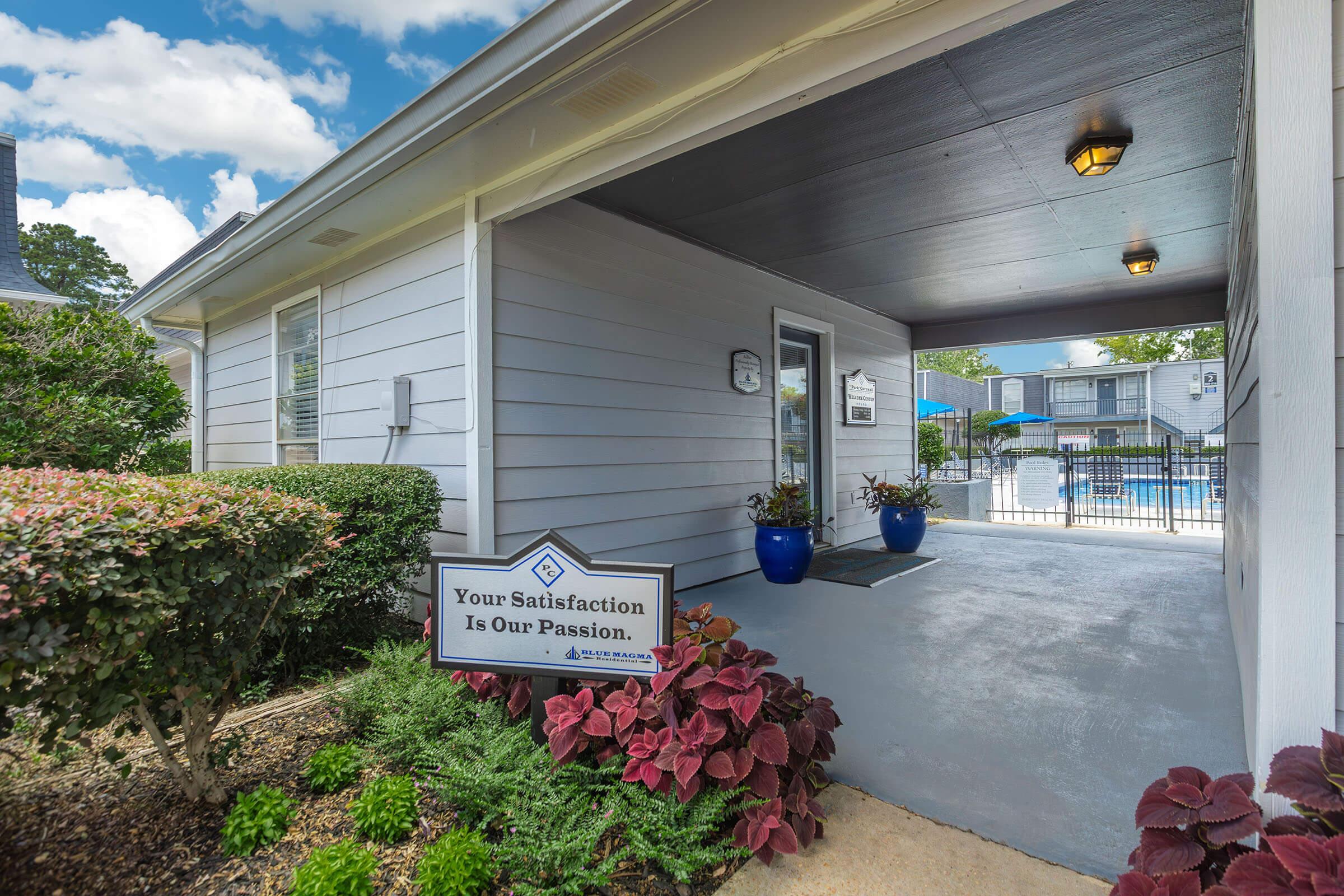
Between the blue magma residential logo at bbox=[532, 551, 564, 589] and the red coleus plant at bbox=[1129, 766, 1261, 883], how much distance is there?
140 cm

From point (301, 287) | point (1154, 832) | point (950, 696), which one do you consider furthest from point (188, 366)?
point (1154, 832)

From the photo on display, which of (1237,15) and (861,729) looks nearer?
(1237,15)

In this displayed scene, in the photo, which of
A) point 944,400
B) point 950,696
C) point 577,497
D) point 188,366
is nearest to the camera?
point 950,696

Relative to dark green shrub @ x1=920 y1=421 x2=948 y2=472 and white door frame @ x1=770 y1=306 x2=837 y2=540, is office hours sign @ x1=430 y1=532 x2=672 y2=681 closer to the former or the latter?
white door frame @ x1=770 y1=306 x2=837 y2=540

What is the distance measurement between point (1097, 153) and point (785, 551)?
302cm

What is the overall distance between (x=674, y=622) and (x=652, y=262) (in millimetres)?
2967

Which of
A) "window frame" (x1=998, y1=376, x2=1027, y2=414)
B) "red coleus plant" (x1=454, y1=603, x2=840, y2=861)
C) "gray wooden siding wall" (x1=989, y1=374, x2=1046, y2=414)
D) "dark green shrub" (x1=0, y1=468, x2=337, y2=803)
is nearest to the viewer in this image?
"dark green shrub" (x1=0, y1=468, x2=337, y2=803)

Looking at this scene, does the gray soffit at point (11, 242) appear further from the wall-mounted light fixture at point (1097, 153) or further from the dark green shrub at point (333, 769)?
the wall-mounted light fixture at point (1097, 153)

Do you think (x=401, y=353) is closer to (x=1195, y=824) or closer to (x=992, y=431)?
(x=1195, y=824)

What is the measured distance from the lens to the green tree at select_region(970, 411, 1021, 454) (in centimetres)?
1352

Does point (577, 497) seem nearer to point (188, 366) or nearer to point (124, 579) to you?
point (124, 579)

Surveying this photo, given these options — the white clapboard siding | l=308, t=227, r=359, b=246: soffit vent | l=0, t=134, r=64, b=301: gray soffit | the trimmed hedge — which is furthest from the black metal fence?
l=0, t=134, r=64, b=301: gray soffit

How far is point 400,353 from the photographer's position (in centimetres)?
367

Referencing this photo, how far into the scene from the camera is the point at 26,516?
1358 mm
